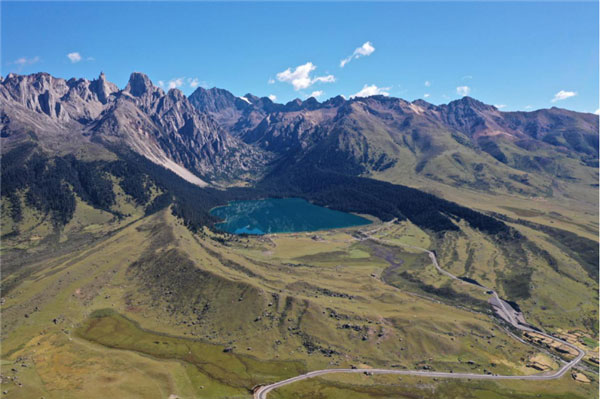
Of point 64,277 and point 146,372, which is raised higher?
point 64,277

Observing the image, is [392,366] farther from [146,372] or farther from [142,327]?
[142,327]

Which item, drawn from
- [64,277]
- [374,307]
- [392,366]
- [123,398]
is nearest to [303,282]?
[374,307]

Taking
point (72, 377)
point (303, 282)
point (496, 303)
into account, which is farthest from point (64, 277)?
point (496, 303)

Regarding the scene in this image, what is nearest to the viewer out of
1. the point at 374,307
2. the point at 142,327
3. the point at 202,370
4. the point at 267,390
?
the point at 267,390

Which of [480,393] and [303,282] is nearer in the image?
[480,393]

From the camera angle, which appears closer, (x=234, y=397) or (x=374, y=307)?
(x=234, y=397)

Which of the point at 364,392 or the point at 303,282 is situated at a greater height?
the point at 303,282

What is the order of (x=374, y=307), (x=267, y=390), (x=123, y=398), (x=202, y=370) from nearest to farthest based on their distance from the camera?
(x=123, y=398)
(x=267, y=390)
(x=202, y=370)
(x=374, y=307)

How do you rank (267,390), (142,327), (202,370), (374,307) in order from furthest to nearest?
(374,307), (142,327), (202,370), (267,390)

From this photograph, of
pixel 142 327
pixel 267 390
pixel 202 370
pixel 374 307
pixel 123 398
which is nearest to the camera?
pixel 123 398

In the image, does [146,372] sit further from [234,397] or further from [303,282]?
[303,282]
